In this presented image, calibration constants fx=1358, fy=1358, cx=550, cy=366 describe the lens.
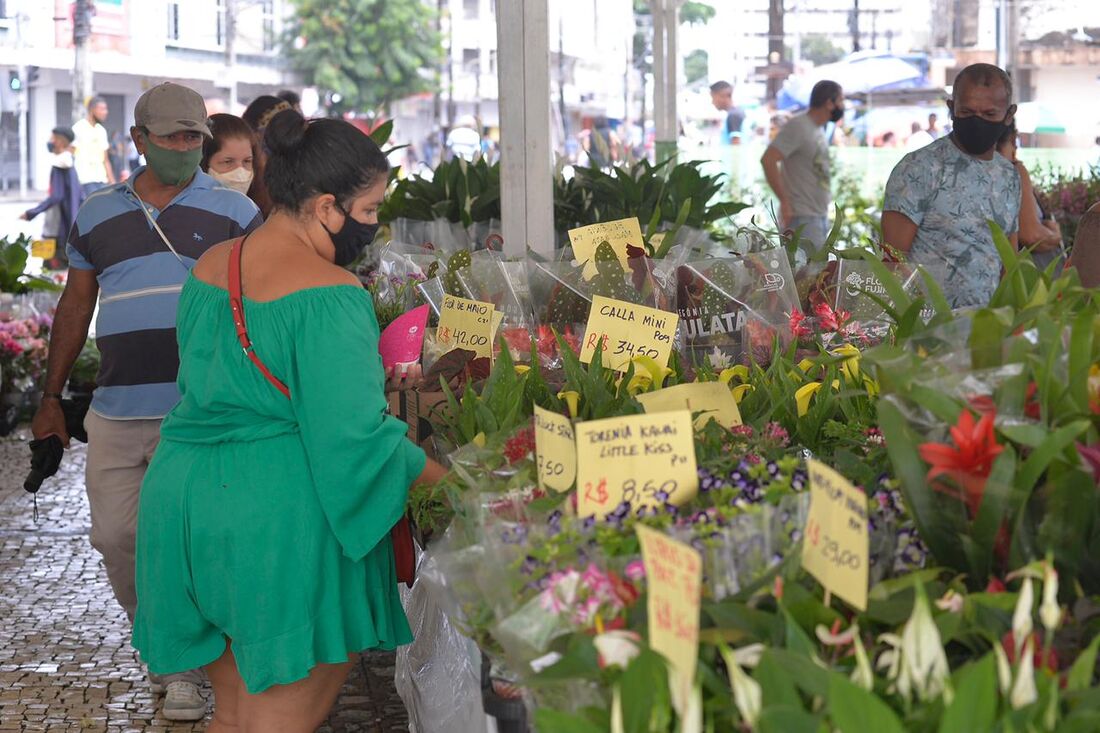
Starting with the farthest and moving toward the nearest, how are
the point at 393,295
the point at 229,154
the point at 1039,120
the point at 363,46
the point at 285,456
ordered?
the point at 363,46 < the point at 1039,120 < the point at 229,154 < the point at 393,295 < the point at 285,456

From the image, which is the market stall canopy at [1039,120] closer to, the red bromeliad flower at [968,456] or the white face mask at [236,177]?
the white face mask at [236,177]

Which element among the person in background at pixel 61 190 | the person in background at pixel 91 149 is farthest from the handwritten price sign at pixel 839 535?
the person in background at pixel 91 149

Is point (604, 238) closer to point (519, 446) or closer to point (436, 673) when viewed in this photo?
point (436, 673)

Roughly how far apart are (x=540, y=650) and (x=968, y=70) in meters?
3.21

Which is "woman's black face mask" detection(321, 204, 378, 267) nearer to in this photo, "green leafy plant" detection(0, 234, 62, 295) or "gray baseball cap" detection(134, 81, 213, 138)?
"gray baseball cap" detection(134, 81, 213, 138)

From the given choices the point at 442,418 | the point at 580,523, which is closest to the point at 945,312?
the point at 580,523

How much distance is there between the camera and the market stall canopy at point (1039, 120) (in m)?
17.8

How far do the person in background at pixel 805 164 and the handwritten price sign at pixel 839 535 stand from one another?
687 centimetres

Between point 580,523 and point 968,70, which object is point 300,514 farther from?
point 968,70

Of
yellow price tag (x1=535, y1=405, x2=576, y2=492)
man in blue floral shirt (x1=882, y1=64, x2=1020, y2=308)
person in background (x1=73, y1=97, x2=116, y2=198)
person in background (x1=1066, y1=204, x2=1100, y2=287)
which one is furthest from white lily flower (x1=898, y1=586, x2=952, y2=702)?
person in background (x1=73, y1=97, x2=116, y2=198)

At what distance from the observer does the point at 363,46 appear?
35.5m

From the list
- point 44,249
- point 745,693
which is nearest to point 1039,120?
point 44,249

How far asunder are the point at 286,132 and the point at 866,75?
17.5 meters

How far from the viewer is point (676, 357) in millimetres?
2895
